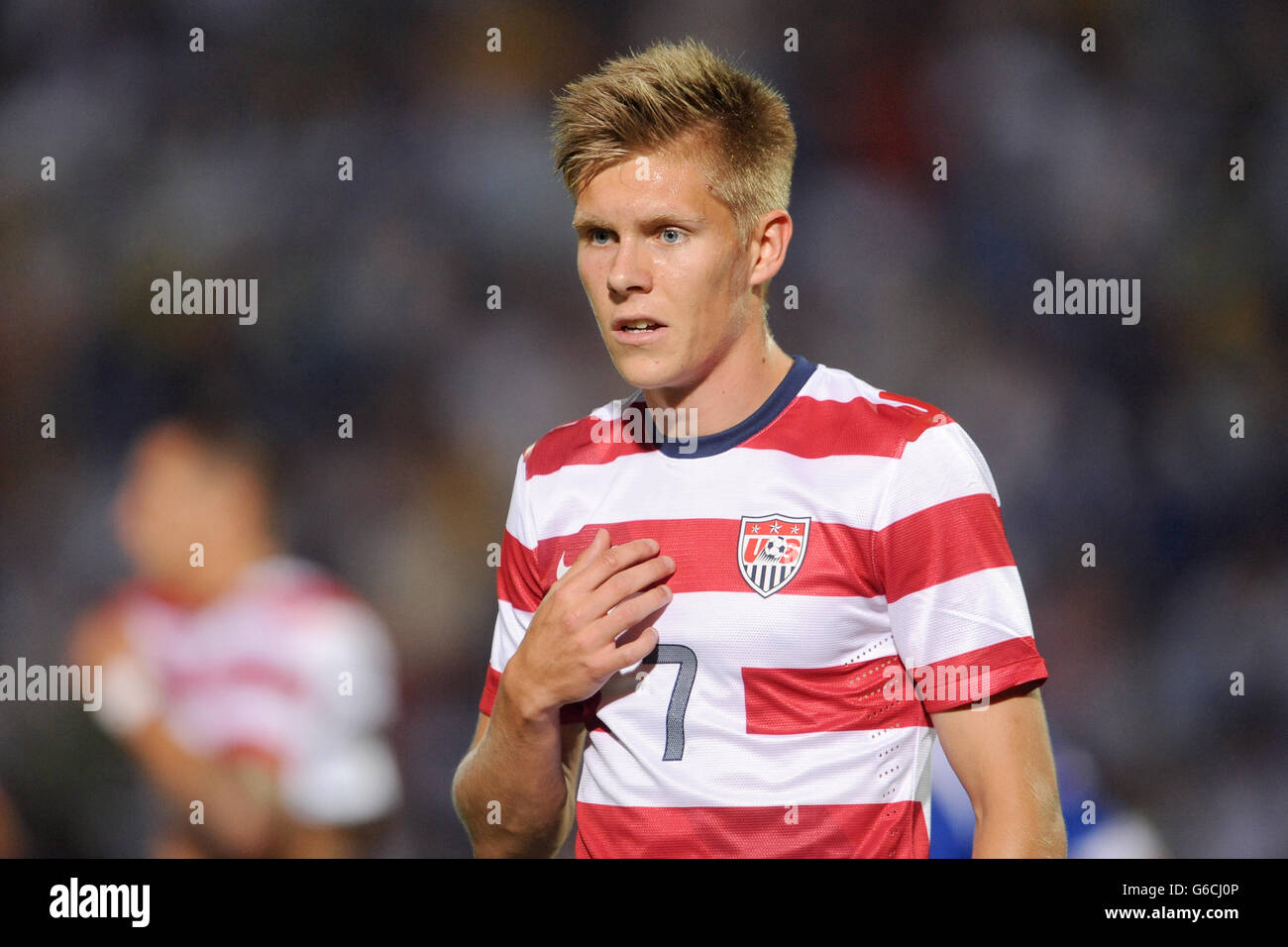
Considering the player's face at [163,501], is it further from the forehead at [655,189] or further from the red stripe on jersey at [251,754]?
the forehead at [655,189]

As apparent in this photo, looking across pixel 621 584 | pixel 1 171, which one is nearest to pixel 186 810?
pixel 1 171

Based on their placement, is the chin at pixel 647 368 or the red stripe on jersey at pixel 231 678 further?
the red stripe on jersey at pixel 231 678

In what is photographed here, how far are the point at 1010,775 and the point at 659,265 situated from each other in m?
0.86

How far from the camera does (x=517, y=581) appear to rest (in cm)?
192

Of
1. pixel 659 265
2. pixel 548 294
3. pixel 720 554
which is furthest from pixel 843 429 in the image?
pixel 548 294

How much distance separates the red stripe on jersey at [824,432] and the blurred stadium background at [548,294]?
1.85 m

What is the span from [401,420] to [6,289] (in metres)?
1.38

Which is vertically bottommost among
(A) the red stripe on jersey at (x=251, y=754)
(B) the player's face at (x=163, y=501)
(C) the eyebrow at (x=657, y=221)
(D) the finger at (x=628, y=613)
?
(A) the red stripe on jersey at (x=251, y=754)

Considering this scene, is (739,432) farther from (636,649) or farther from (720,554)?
(636,649)

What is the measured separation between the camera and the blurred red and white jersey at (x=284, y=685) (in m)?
3.49

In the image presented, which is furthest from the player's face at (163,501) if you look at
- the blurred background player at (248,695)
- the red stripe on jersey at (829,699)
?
the red stripe on jersey at (829,699)

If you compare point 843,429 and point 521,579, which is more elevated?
point 843,429
